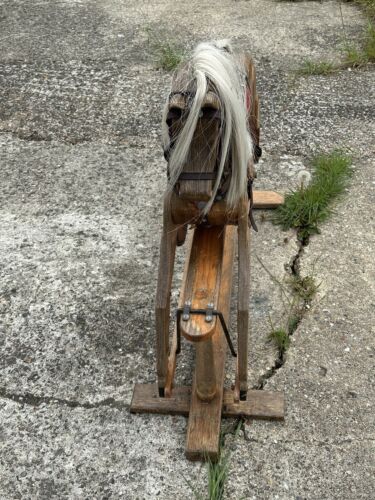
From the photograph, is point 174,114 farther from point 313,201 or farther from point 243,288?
point 313,201

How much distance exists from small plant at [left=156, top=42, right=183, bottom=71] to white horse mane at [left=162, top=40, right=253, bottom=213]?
244 centimetres

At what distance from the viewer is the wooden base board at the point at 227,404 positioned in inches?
82.2

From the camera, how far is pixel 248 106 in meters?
1.92

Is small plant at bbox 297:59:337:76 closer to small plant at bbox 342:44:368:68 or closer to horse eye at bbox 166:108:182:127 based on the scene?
small plant at bbox 342:44:368:68

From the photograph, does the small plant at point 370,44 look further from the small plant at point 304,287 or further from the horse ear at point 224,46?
the horse ear at point 224,46

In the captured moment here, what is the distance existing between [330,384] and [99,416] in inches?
32.1

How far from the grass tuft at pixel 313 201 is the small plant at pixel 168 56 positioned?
1468 millimetres

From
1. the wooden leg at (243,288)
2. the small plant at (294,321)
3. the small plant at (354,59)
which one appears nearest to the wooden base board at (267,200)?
the small plant at (294,321)

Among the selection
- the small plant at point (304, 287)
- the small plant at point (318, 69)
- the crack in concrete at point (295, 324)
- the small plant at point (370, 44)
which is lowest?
the crack in concrete at point (295, 324)

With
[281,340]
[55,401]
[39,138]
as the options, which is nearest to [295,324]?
[281,340]

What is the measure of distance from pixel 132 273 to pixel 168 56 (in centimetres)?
212

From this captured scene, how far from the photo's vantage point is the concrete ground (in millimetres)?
1978

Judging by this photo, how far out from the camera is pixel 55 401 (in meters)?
2.18

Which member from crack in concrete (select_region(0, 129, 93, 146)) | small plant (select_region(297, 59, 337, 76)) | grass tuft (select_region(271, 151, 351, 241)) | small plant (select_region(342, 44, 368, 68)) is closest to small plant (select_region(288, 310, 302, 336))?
grass tuft (select_region(271, 151, 351, 241))
